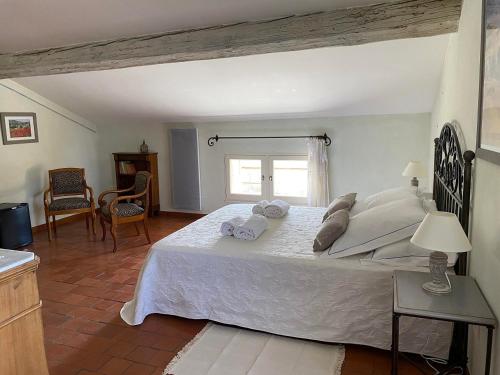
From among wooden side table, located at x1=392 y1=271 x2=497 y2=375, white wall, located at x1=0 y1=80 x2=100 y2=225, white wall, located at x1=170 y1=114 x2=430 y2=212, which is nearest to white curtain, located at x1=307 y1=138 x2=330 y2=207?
white wall, located at x1=170 y1=114 x2=430 y2=212

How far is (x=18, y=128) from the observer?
4910 mm

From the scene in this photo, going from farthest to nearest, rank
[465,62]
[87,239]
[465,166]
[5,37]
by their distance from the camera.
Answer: [87,239] < [5,37] < [465,62] < [465,166]

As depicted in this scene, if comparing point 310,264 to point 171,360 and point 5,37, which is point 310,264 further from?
point 5,37

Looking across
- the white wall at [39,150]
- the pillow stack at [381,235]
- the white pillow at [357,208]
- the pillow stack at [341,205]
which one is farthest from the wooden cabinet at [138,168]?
the pillow stack at [381,235]

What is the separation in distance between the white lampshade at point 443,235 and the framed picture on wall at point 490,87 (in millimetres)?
303

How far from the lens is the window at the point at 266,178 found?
524cm

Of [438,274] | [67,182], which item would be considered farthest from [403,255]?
[67,182]

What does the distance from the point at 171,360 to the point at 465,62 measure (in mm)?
2478

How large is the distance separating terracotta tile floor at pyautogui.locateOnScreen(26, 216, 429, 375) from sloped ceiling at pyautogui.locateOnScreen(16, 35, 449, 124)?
192 centimetres

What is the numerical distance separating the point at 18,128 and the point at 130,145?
1.60 meters

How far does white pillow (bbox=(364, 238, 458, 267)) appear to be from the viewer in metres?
2.20

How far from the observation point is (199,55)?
288 centimetres

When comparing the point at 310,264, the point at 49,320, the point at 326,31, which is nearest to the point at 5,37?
the point at 49,320

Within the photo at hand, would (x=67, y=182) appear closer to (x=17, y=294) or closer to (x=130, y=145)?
(x=130, y=145)
